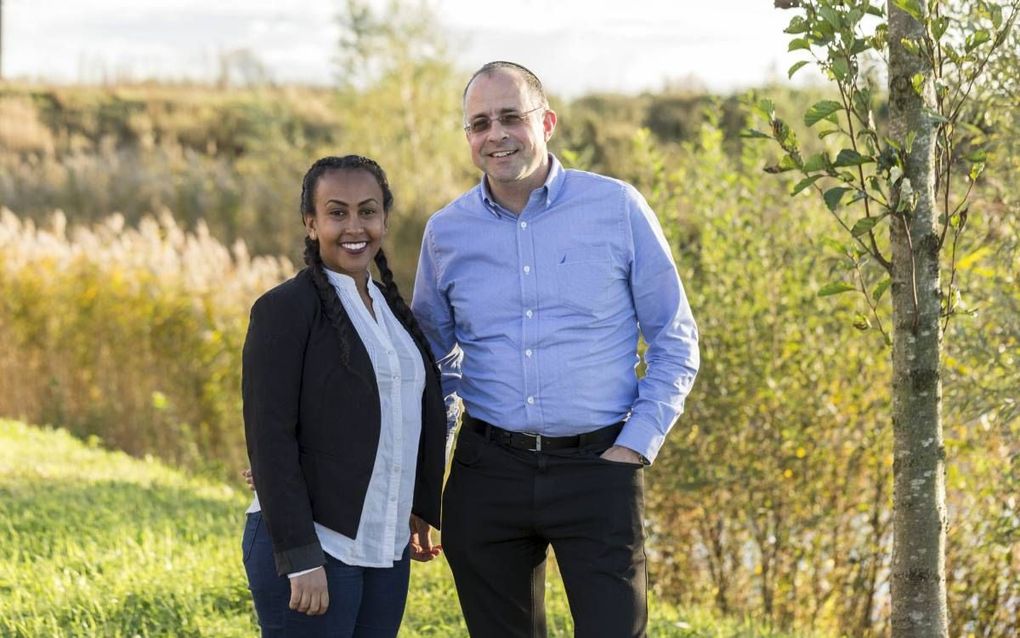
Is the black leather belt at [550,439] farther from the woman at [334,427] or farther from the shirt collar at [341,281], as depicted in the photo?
the shirt collar at [341,281]

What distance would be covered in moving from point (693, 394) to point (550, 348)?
122 inches

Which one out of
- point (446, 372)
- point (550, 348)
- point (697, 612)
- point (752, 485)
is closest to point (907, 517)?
point (550, 348)

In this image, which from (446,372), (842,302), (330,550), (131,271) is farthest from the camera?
(131,271)

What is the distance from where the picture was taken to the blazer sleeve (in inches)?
114

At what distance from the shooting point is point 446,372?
3738 mm

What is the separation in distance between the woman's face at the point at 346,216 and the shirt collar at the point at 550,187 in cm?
48

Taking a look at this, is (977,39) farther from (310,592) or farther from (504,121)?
(310,592)

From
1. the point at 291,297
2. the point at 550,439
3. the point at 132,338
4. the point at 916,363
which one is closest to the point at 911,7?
the point at 916,363

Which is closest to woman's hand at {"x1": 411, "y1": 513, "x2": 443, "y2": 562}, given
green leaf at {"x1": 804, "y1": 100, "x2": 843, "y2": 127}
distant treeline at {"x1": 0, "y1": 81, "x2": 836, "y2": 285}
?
green leaf at {"x1": 804, "y1": 100, "x2": 843, "y2": 127}

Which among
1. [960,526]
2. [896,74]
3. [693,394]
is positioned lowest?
[960,526]

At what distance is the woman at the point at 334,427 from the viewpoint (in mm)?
2943

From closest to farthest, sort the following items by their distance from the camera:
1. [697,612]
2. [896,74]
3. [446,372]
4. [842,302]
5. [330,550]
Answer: [330,550]
[896,74]
[446,372]
[697,612]
[842,302]

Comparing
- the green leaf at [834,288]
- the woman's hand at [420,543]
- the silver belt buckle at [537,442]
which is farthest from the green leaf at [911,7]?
the woman's hand at [420,543]

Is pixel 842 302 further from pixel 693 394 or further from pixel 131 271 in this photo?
pixel 131 271
